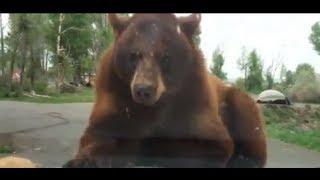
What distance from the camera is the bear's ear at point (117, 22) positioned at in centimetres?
301

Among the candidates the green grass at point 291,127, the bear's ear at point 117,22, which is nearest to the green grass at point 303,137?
the green grass at point 291,127

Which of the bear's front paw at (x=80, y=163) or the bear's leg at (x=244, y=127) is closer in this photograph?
the bear's front paw at (x=80, y=163)

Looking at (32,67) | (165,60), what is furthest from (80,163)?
(165,60)

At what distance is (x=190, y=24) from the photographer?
3.02m

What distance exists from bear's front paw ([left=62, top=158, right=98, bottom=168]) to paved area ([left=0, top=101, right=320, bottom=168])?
7 centimetres

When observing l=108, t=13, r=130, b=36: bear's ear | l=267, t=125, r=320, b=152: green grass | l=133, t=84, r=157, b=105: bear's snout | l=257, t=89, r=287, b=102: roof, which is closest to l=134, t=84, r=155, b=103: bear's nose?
l=133, t=84, r=157, b=105: bear's snout

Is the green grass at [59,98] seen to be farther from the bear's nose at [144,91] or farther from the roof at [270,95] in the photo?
the roof at [270,95]

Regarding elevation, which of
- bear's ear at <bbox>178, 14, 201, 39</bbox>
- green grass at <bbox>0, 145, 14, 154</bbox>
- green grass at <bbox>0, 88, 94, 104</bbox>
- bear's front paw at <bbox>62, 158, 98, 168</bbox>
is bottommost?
bear's front paw at <bbox>62, 158, 98, 168</bbox>

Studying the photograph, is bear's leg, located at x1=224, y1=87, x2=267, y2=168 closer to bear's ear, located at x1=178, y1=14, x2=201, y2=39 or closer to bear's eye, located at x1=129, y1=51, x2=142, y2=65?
bear's ear, located at x1=178, y1=14, x2=201, y2=39

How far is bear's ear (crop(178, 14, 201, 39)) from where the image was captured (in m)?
2.99

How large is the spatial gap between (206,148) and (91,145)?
0.80 meters

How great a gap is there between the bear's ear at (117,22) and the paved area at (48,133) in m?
0.58

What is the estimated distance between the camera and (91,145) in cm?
309
